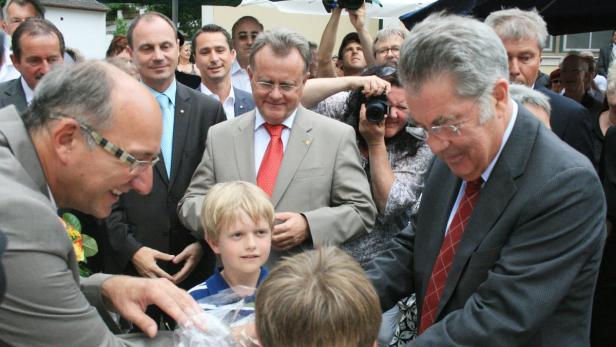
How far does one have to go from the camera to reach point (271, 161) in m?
3.71

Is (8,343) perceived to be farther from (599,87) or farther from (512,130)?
(599,87)

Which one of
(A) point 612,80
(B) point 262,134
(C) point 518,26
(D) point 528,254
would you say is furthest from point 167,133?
(A) point 612,80

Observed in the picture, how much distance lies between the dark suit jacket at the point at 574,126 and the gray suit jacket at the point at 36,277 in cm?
318

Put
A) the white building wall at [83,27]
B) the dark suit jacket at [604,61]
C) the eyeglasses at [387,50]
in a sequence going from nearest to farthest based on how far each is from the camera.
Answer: the eyeglasses at [387,50], the dark suit jacket at [604,61], the white building wall at [83,27]

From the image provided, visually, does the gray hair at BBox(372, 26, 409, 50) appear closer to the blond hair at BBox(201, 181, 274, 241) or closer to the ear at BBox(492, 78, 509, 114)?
the blond hair at BBox(201, 181, 274, 241)

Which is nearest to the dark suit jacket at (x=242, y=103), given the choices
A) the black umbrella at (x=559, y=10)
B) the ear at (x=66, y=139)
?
the black umbrella at (x=559, y=10)

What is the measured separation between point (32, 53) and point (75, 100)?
10.1 ft

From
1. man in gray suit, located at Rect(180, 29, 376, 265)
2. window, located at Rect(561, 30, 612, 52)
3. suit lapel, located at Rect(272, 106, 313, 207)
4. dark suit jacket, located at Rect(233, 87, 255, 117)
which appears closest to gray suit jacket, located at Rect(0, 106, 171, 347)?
man in gray suit, located at Rect(180, 29, 376, 265)

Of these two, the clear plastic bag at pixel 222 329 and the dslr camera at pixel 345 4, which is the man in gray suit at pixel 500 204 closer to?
the clear plastic bag at pixel 222 329

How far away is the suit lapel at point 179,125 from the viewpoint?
4121 mm

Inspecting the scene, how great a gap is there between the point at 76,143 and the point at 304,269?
0.78 metres

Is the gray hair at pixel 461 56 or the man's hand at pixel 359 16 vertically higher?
the man's hand at pixel 359 16

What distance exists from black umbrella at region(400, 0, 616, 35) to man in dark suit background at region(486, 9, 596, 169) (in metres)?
2.72

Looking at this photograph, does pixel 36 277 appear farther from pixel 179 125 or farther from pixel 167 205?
pixel 179 125
